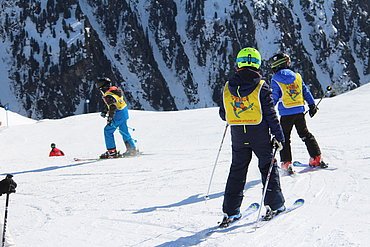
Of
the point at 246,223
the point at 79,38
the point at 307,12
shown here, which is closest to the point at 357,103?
the point at 246,223

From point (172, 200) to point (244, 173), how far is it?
1.33 meters

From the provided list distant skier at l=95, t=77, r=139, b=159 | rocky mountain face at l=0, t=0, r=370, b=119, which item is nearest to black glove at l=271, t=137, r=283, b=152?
distant skier at l=95, t=77, r=139, b=159

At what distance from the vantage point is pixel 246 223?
396 cm

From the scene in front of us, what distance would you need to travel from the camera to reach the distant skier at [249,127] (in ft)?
12.7

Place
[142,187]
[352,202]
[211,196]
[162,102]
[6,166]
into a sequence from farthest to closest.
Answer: [162,102]
[6,166]
[142,187]
[211,196]
[352,202]

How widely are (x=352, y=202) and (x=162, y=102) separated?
8152cm

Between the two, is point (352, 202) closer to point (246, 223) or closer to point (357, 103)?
point (246, 223)

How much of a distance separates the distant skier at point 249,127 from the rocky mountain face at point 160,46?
243 ft

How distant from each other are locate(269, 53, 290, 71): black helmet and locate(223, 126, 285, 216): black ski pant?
7.28 ft

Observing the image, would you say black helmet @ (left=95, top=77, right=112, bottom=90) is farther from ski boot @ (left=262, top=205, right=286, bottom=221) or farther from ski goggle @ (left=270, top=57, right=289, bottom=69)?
ski boot @ (left=262, top=205, right=286, bottom=221)

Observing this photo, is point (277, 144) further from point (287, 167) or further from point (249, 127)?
point (287, 167)

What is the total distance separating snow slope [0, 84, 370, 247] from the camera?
3.65 m

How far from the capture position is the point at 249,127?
3936 millimetres

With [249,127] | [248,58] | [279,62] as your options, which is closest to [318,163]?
[279,62]
